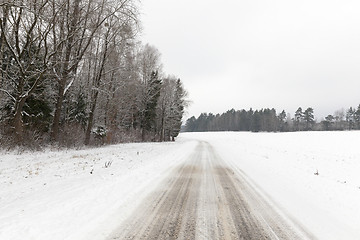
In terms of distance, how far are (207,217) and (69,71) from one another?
499 inches

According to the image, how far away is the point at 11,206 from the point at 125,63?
51.8 feet

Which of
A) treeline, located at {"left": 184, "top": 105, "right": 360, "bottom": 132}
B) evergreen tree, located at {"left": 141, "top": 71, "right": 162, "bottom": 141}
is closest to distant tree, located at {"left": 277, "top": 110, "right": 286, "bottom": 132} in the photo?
treeline, located at {"left": 184, "top": 105, "right": 360, "bottom": 132}

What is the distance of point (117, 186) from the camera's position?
450 centimetres

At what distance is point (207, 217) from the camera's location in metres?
3.08

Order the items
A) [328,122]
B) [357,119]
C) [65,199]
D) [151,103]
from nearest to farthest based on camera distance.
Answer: [65,199] → [151,103] → [357,119] → [328,122]

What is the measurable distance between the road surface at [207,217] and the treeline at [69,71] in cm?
807

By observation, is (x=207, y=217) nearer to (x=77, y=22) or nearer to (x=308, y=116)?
(x=77, y=22)

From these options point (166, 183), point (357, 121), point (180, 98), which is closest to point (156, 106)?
point (180, 98)

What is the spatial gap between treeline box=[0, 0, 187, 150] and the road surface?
8067 mm

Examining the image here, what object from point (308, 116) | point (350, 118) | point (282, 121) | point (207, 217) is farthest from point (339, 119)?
point (207, 217)

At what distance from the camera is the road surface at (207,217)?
2574 mm

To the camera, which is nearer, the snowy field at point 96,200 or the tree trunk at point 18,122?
the snowy field at point 96,200

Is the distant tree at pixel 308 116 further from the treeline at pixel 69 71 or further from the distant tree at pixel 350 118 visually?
the treeline at pixel 69 71

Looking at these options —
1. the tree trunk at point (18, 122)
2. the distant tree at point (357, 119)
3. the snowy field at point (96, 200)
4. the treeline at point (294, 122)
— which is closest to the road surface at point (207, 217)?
the snowy field at point (96, 200)
